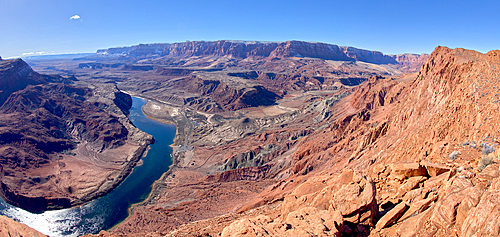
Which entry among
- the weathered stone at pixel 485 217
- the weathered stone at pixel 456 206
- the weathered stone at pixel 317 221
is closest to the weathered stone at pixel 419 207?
the weathered stone at pixel 456 206

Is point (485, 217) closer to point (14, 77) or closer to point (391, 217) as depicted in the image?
point (391, 217)

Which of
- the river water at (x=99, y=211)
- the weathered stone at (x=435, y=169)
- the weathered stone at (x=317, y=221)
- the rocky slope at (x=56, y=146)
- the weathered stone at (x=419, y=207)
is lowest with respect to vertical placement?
the river water at (x=99, y=211)

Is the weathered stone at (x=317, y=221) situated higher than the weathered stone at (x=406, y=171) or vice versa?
the weathered stone at (x=406, y=171)

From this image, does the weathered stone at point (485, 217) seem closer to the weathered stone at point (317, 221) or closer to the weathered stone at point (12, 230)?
the weathered stone at point (317, 221)

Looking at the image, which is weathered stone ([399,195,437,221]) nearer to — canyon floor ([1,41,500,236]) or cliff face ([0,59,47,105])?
canyon floor ([1,41,500,236])

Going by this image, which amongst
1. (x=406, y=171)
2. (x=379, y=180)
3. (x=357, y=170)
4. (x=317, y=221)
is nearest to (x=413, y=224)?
(x=317, y=221)

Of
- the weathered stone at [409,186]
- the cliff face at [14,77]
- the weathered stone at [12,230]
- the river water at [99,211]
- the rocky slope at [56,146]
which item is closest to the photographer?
the weathered stone at [409,186]

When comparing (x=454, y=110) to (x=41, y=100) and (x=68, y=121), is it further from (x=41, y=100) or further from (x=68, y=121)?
(x=41, y=100)

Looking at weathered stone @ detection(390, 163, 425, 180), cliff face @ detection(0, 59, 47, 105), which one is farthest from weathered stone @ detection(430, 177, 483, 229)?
cliff face @ detection(0, 59, 47, 105)
